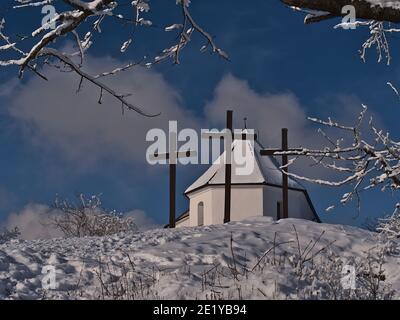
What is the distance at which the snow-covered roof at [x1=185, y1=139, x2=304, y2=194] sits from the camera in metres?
29.1

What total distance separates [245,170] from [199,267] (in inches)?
833

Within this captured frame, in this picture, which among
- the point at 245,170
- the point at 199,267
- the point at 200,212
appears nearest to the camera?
the point at 199,267

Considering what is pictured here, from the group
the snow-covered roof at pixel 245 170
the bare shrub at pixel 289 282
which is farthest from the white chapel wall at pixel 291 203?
the bare shrub at pixel 289 282

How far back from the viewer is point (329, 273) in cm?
801

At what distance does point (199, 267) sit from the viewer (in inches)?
330

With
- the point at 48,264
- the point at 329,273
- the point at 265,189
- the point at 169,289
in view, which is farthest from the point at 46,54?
the point at 265,189

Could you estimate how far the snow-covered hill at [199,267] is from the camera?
280 inches

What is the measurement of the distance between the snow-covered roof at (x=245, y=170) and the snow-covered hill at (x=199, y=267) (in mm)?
16634

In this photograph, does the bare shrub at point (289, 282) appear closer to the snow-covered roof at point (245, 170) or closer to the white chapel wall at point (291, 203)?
the white chapel wall at point (291, 203)

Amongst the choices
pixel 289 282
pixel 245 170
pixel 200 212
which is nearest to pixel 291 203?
pixel 245 170

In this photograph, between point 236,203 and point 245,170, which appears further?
point 245,170

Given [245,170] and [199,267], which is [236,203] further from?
[199,267]
